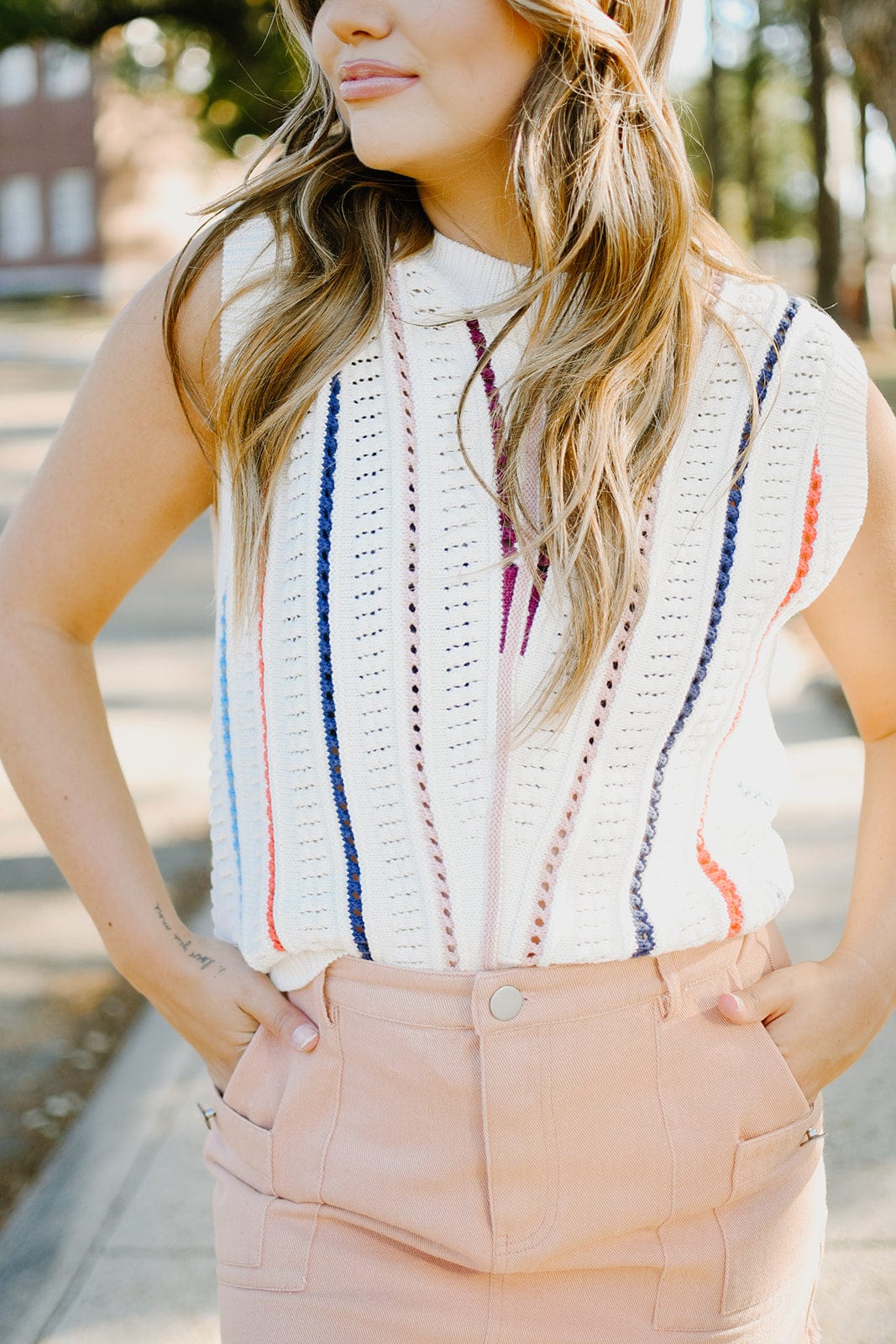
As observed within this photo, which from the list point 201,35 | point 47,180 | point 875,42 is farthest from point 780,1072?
point 47,180

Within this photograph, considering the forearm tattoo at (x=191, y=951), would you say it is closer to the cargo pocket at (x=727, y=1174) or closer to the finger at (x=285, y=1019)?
the finger at (x=285, y=1019)

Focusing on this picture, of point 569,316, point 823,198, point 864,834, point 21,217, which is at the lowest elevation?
point 21,217

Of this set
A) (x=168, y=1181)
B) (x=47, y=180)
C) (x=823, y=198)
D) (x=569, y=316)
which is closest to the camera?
(x=569, y=316)

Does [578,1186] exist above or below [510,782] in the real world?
below

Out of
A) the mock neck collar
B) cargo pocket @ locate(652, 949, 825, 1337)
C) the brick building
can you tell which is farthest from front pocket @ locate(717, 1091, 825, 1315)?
the brick building

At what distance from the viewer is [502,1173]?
132 centimetres

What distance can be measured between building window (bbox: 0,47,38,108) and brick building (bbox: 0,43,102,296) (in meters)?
0.02

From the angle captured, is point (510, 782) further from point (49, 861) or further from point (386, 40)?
point (49, 861)

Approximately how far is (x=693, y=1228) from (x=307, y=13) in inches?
54.3

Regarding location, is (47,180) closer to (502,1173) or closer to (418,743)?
(418,743)

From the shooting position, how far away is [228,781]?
1.53 meters

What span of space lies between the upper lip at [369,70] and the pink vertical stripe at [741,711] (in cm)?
57

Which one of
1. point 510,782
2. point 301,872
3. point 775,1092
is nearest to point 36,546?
point 301,872

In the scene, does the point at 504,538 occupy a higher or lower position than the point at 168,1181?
higher
